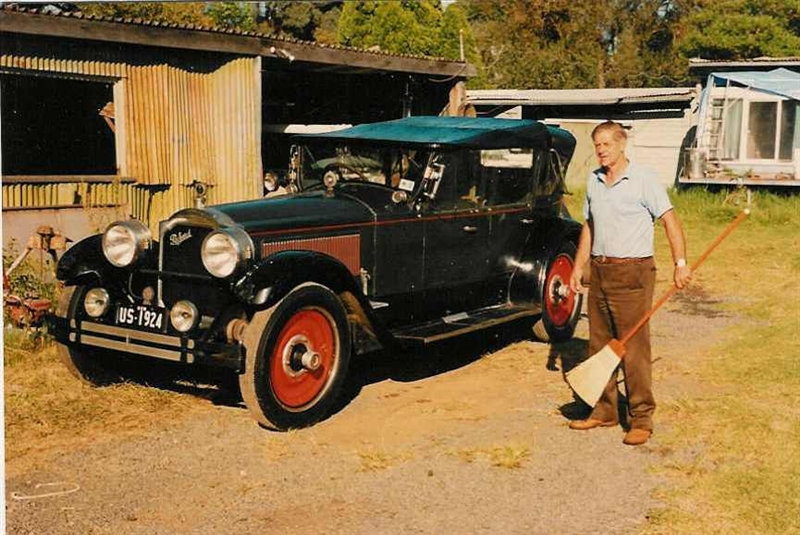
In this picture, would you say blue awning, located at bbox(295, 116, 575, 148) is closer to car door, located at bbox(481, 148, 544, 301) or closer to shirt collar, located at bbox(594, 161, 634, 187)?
car door, located at bbox(481, 148, 544, 301)

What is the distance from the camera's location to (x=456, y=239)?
7.01 metres

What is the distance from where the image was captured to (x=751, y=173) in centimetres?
2055

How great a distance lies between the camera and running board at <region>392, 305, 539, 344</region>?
6438 mm

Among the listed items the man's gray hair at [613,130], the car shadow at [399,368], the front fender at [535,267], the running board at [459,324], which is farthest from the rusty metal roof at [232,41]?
the man's gray hair at [613,130]

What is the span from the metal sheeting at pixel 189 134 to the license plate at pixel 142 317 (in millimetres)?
5516

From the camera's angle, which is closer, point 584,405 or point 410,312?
point 584,405

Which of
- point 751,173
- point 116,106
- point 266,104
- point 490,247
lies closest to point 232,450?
point 490,247

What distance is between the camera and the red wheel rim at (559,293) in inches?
309

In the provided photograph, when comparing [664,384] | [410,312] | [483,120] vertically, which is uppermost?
[483,120]

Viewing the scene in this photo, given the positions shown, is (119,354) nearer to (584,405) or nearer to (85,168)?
(584,405)

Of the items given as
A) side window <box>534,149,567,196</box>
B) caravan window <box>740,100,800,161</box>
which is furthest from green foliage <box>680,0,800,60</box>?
side window <box>534,149,567,196</box>

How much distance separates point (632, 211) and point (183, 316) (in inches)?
108

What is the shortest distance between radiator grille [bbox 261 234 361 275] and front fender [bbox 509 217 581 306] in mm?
1800

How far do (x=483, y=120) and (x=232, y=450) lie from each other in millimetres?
3806
